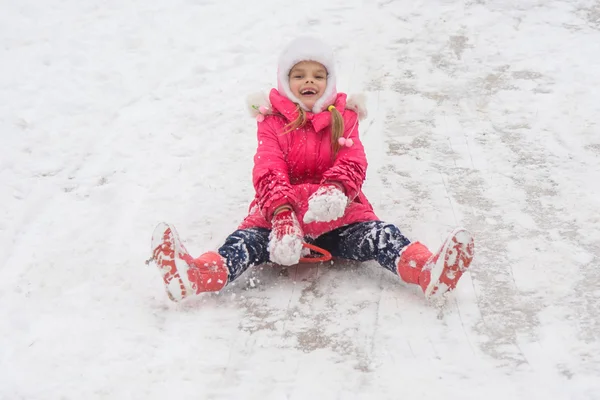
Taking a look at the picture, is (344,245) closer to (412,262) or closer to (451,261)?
(412,262)

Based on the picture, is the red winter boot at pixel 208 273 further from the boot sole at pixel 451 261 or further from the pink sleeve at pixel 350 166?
the boot sole at pixel 451 261

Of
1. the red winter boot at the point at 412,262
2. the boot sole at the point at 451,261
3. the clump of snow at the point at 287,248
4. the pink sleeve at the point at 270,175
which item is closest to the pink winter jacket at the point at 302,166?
the pink sleeve at the point at 270,175

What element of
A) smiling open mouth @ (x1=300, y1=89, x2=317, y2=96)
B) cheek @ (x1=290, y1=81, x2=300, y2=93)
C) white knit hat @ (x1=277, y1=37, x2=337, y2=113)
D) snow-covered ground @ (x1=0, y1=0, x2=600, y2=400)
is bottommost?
snow-covered ground @ (x1=0, y1=0, x2=600, y2=400)

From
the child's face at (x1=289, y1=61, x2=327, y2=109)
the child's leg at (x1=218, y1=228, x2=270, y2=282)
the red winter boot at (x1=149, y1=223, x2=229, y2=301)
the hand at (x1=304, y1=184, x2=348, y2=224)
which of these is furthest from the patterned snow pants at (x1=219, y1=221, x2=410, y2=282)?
the child's face at (x1=289, y1=61, x2=327, y2=109)

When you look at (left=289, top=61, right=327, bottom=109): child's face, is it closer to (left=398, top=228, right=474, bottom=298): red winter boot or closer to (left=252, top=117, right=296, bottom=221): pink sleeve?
(left=252, top=117, right=296, bottom=221): pink sleeve

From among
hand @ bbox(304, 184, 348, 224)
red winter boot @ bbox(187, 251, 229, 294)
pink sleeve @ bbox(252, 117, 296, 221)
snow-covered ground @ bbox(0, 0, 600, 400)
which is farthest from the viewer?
pink sleeve @ bbox(252, 117, 296, 221)

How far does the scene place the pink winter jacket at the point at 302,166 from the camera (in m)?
3.48

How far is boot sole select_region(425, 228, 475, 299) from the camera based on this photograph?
3.00 m

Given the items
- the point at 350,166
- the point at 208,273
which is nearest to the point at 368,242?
the point at 350,166

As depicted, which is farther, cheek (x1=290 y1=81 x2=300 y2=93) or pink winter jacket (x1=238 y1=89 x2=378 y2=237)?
cheek (x1=290 y1=81 x2=300 y2=93)

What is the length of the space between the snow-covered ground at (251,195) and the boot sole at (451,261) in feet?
0.48

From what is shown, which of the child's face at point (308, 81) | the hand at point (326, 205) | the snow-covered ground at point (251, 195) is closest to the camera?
the snow-covered ground at point (251, 195)

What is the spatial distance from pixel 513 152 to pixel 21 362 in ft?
11.5

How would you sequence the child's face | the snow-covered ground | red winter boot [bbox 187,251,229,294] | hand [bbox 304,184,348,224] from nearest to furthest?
the snow-covered ground < red winter boot [bbox 187,251,229,294] < hand [bbox 304,184,348,224] < the child's face
